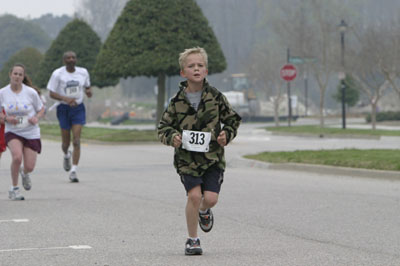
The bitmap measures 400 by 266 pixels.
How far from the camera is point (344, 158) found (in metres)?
18.3

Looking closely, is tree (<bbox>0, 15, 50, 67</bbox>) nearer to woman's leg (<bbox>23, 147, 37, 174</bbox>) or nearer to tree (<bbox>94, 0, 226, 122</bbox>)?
tree (<bbox>94, 0, 226, 122</bbox>)

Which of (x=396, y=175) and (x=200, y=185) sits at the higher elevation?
(x=200, y=185)

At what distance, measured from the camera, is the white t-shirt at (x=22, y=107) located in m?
11.8

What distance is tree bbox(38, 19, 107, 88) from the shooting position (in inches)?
2051

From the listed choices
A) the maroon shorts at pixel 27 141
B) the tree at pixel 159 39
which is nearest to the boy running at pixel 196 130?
the maroon shorts at pixel 27 141

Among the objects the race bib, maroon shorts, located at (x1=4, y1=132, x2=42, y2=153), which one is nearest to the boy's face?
maroon shorts, located at (x1=4, y1=132, x2=42, y2=153)

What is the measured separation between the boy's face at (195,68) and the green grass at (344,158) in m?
9.45

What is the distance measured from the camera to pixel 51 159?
2273 cm

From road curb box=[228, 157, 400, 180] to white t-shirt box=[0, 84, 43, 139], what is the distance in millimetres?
6440

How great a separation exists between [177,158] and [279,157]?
497 inches

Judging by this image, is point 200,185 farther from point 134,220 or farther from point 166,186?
point 166,186

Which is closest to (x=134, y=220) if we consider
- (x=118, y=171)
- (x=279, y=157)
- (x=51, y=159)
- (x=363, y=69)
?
(x=118, y=171)

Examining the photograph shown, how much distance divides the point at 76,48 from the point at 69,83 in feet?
124

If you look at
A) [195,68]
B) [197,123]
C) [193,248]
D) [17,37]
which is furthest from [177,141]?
[17,37]
